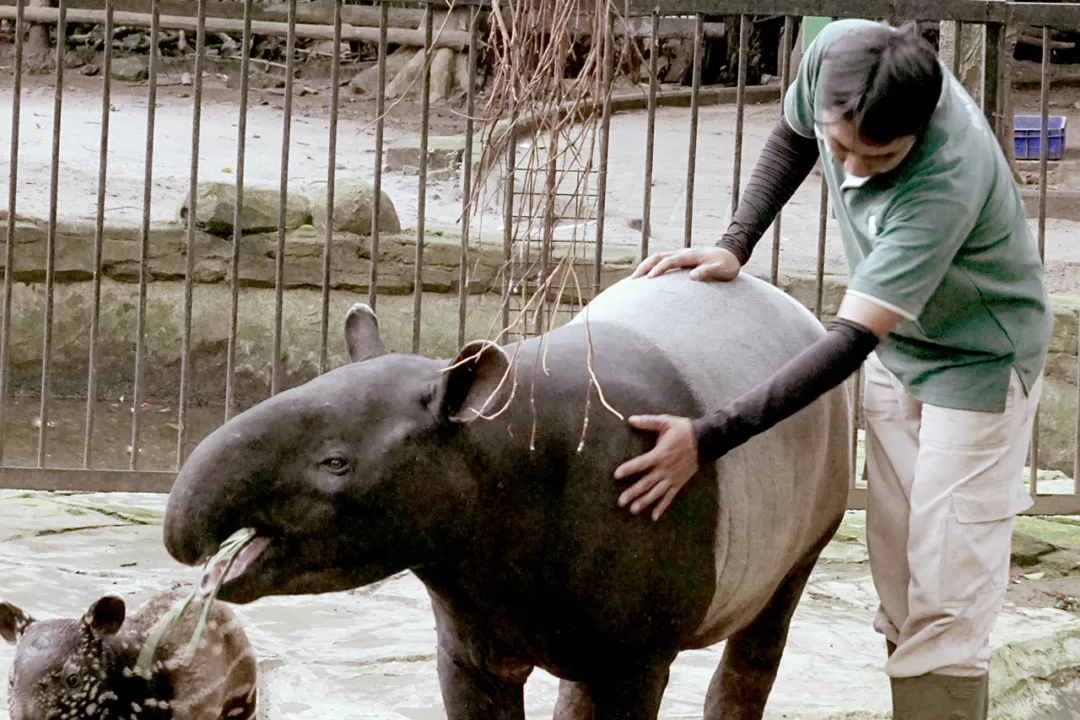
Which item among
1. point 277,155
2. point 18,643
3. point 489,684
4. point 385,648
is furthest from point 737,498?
point 277,155

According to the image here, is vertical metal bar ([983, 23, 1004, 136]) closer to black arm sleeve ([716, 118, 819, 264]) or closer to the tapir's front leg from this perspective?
black arm sleeve ([716, 118, 819, 264])

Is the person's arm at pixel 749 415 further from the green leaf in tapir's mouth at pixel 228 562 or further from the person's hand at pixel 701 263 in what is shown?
the green leaf in tapir's mouth at pixel 228 562

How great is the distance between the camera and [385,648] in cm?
445

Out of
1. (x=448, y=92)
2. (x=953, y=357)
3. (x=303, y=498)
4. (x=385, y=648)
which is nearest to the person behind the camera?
(x=303, y=498)

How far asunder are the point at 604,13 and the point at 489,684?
1.40 meters

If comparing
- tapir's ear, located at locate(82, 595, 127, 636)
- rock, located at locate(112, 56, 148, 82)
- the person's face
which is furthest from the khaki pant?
rock, located at locate(112, 56, 148, 82)

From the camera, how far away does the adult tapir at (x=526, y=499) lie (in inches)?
100

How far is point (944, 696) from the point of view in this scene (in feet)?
11.0

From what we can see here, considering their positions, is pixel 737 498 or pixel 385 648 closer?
pixel 737 498

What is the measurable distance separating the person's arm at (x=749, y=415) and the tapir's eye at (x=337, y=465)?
53 cm

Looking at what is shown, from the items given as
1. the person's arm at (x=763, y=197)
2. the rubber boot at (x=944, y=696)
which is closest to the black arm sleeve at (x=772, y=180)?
the person's arm at (x=763, y=197)

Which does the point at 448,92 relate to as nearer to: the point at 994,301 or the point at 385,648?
the point at 385,648

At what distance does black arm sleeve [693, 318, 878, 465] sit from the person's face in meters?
0.33

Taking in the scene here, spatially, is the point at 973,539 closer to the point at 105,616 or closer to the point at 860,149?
the point at 860,149
